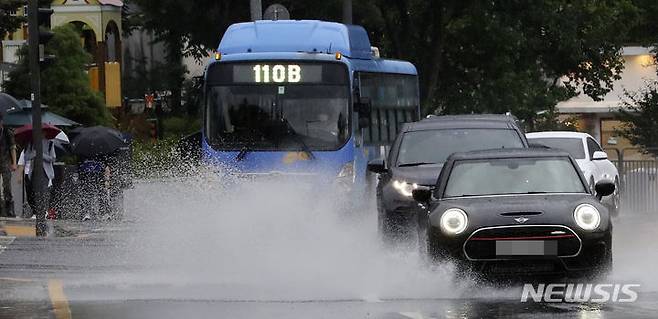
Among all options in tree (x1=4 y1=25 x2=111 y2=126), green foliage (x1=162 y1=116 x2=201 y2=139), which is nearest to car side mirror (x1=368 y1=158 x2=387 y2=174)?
tree (x1=4 y1=25 x2=111 y2=126)

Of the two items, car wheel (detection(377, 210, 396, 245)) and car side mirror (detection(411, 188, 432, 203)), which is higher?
car side mirror (detection(411, 188, 432, 203))

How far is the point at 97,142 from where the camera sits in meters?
29.3

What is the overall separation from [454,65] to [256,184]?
2718 cm

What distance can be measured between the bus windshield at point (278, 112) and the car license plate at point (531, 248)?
10.4 m

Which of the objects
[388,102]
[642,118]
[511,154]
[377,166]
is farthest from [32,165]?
[642,118]

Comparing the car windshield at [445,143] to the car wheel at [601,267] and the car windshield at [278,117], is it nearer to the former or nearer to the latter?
the car windshield at [278,117]

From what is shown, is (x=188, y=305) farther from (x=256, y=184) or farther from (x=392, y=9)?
(x=392, y=9)

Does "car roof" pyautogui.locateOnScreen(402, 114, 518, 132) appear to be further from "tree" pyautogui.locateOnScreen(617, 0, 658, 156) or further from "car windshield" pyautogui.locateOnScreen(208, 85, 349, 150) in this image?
"tree" pyautogui.locateOnScreen(617, 0, 658, 156)

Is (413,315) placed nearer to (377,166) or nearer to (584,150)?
(377,166)

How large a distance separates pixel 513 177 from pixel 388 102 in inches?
543

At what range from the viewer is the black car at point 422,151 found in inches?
756

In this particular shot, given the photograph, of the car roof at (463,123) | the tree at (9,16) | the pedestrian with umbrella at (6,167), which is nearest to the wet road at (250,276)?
the car roof at (463,123)

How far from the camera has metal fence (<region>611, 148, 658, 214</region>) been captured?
34.8 m

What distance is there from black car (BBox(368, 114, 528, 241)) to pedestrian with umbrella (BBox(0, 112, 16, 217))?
29.7 feet
